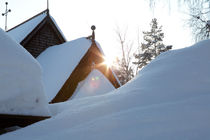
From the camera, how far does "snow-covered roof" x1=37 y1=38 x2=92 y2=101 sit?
6.42 m

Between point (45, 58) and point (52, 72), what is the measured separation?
191cm

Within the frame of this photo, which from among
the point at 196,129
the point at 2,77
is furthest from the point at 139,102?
the point at 2,77

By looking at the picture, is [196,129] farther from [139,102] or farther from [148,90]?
[148,90]

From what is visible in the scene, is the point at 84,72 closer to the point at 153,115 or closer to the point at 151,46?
the point at 153,115

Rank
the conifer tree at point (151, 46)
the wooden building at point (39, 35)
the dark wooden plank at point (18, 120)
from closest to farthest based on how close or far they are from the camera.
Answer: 1. the dark wooden plank at point (18, 120)
2. the wooden building at point (39, 35)
3. the conifer tree at point (151, 46)

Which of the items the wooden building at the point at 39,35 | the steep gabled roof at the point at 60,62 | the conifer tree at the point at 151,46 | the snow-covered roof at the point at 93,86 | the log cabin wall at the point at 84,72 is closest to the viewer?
the steep gabled roof at the point at 60,62

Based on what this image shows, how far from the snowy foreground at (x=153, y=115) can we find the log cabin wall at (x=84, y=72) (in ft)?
15.7

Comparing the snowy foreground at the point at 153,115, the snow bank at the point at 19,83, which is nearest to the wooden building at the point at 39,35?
the snow bank at the point at 19,83

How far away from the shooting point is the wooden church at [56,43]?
22.2 feet

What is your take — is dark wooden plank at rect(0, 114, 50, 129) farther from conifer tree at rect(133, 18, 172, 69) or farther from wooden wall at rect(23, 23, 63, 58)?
conifer tree at rect(133, 18, 172, 69)

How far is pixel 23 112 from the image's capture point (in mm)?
1896

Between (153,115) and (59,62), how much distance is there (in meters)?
6.91

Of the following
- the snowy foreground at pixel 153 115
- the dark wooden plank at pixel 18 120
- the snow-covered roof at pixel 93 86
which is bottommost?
the snow-covered roof at pixel 93 86

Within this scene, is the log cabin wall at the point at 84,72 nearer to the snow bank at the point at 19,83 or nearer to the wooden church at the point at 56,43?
the wooden church at the point at 56,43
